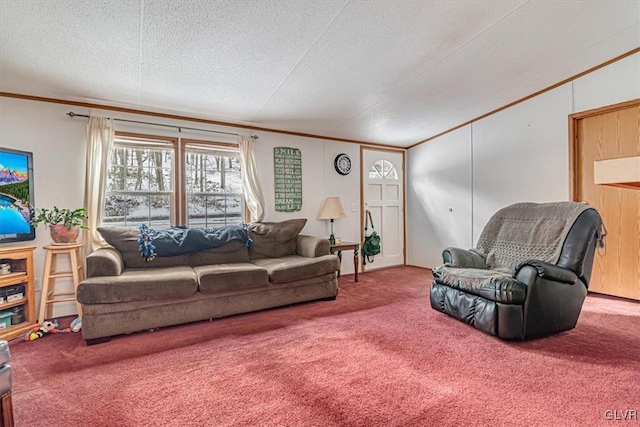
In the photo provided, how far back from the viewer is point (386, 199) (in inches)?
207

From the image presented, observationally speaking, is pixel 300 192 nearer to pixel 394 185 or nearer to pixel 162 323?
pixel 394 185

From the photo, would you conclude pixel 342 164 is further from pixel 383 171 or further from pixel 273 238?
pixel 273 238

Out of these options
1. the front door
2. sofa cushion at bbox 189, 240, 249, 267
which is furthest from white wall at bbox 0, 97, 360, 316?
the front door

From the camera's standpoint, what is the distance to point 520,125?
3936 mm

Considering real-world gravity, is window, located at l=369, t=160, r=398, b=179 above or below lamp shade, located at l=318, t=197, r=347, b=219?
above

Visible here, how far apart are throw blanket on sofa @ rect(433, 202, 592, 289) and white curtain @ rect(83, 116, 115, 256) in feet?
11.5

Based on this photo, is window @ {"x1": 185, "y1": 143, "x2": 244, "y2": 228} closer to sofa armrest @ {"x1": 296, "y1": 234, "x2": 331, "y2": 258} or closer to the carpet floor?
sofa armrest @ {"x1": 296, "y1": 234, "x2": 331, "y2": 258}

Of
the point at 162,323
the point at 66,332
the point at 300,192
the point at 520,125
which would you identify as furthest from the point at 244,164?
the point at 520,125

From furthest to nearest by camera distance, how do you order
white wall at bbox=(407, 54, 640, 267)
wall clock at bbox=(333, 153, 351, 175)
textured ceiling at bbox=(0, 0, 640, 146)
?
wall clock at bbox=(333, 153, 351, 175), white wall at bbox=(407, 54, 640, 267), textured ceiling at bbox=(0, 0, 640, 146)

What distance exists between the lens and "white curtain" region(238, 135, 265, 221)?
12.8 ft

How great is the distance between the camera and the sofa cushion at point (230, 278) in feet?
8.73

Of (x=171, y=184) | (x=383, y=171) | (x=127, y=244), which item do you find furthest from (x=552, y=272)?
(x=171, y=184)

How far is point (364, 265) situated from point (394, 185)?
1582 mm

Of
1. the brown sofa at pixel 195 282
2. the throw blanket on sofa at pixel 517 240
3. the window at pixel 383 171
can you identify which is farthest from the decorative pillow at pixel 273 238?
the window at pixel 383 171
